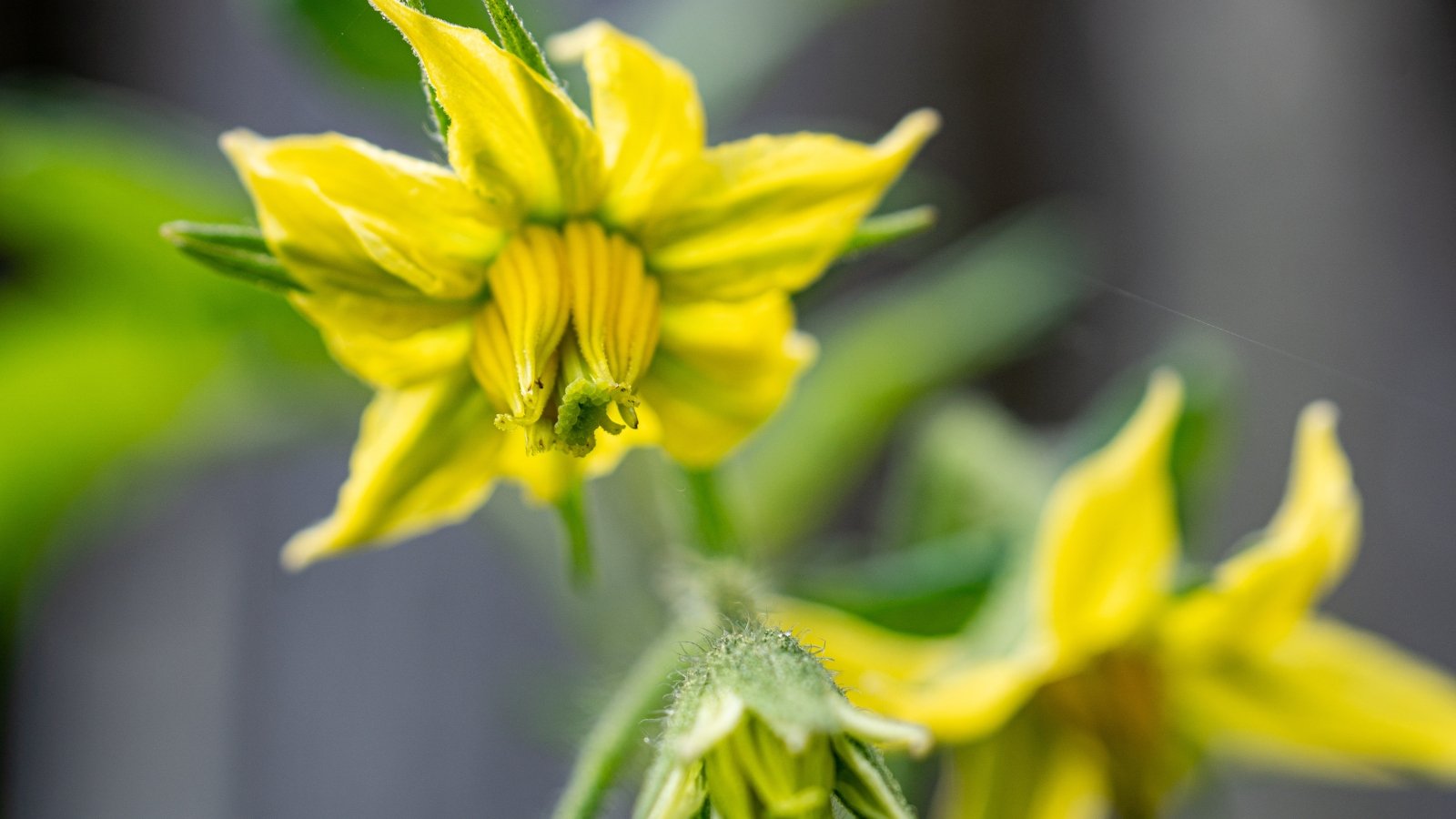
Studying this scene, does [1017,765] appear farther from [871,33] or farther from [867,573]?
[871,33]

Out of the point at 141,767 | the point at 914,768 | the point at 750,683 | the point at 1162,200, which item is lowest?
the point at 141,767

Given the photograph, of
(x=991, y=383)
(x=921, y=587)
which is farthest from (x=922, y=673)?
(x=991, y=383)

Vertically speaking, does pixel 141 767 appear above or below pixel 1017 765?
below

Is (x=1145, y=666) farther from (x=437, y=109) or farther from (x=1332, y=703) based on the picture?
(x=437, y=109)

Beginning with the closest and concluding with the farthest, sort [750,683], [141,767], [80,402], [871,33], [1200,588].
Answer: [750,683] → [1200,588] → [80,402] → [141,767] → [871,33]

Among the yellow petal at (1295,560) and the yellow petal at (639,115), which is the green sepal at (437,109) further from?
the yellow petal at (1295,560)

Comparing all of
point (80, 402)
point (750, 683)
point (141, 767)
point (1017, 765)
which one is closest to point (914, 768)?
point (1017, 765)

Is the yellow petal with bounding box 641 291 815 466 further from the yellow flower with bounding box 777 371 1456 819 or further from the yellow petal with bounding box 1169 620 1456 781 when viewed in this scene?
the yellow petal with bounding box 1169 620 1456 781
